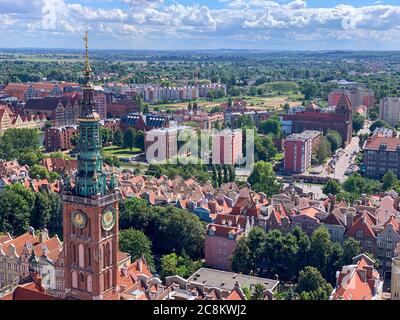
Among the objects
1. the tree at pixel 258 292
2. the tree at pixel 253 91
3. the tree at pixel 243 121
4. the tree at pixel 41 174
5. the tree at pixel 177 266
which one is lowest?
the tree at pixel 177 266

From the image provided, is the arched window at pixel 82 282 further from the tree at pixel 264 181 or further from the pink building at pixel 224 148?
the pink building at pixel 224 148

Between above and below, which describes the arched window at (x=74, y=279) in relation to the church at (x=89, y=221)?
below

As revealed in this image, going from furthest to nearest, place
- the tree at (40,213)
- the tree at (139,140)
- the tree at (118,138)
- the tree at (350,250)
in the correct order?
the tree at (118,138), the tree at (139,140), the tree at (40,213), the tree at (350,250)

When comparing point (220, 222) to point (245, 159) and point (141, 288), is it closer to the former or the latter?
point (141, 288)

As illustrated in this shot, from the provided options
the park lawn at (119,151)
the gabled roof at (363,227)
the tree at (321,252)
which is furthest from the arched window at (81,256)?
the park lawn at (119,151)

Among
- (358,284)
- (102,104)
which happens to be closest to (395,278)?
(358,284)

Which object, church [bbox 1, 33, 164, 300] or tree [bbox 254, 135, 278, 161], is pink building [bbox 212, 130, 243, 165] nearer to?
tree [bbox 254, 135, 278, 161]

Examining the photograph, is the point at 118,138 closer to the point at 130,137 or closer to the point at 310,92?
the point at 130,137
